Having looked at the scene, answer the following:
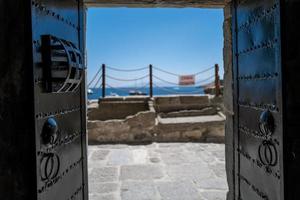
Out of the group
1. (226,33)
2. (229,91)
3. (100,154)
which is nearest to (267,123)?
(229,91)

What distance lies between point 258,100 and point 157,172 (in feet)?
9.20

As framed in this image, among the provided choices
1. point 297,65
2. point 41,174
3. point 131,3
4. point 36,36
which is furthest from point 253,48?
point 41,174

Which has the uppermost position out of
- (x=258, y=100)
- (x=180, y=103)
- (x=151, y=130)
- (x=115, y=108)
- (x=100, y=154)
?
(x=258, y=100)

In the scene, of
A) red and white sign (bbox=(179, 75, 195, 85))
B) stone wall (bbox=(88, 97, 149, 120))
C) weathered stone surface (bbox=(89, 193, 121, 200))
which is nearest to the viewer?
weathered stone surface (bbox=(89, 193, 121, 200))

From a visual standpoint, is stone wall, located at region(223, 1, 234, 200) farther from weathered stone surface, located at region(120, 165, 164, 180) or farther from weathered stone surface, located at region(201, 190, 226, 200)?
weathered stone surface, located at region(120, 165, 164, 180)

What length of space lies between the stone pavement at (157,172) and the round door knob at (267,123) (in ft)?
6.31

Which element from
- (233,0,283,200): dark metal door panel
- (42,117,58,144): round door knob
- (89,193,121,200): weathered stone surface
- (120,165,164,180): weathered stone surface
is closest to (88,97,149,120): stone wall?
(120,165,164,180): weathered stone surface

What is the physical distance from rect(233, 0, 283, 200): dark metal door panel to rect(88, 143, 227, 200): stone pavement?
132 centimetres

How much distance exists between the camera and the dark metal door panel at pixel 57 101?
1.37m

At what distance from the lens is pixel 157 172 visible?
4.46m

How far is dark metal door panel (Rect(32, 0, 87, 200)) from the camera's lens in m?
1.37

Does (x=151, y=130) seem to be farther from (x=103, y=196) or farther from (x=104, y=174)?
(x=103, y=196)

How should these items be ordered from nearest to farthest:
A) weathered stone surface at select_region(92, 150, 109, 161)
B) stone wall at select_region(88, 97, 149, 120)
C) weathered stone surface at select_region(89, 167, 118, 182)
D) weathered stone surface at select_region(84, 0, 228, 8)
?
1. weathered stone surface at select_region(84, 0, 228, 8)
2. weathered stone surface at select_region(89, 167, 118, 182)
3. weathered stone surface at select_region(92, 150, 109, 161)
4. stone wall at select_region(88, 97, 149, 120)

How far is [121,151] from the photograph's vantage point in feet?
19.2
